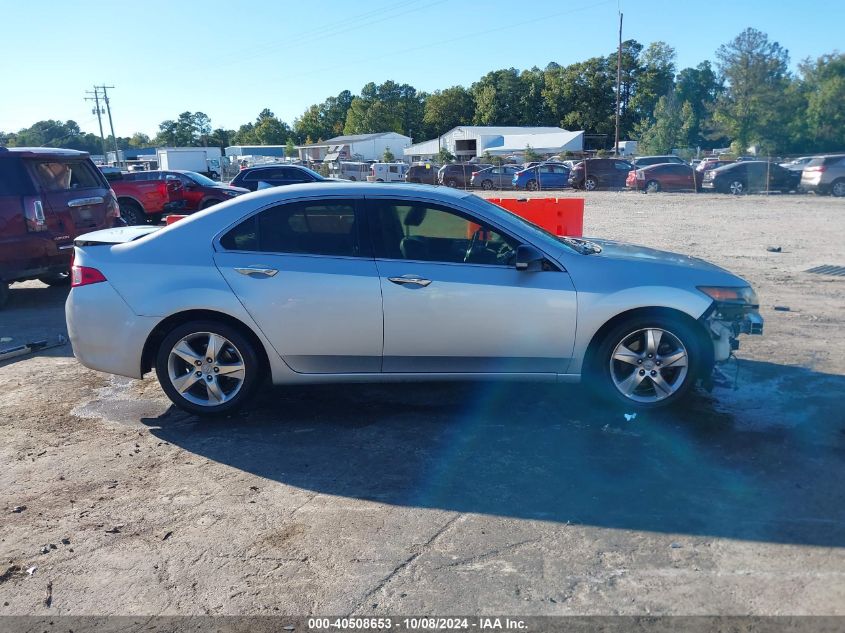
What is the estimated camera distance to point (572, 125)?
99.0m

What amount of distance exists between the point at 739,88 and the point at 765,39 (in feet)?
21.2

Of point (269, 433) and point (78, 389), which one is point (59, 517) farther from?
point (78, 389)

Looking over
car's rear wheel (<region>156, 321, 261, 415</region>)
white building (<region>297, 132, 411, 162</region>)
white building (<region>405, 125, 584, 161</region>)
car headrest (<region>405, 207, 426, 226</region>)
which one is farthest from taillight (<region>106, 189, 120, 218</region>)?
white building (<region>297, 132, 411, 162</region>)

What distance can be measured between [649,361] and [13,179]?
8045 millimetres

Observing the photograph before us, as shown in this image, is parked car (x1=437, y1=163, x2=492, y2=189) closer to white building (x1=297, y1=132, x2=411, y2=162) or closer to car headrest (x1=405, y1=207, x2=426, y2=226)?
car headrest (x1=405, y1=207, x2=426, y2=226)

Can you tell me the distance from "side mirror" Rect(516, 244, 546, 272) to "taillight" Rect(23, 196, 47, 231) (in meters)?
6.91

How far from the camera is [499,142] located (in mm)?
79250

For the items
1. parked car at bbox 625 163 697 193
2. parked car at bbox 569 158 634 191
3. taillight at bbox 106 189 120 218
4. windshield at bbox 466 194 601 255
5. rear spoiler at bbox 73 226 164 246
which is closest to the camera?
windshield at bbox 466 194 601 255

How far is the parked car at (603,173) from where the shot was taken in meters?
36.2

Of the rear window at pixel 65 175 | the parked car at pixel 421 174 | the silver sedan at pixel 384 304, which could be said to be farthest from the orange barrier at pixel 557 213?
the parked car at pixel 421 174

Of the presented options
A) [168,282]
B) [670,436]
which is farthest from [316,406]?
[670,436]

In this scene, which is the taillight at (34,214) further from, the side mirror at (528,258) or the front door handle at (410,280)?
the side mirror at (528,258)

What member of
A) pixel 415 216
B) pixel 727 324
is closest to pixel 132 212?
pixel 415 216

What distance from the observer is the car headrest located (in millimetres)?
5137
